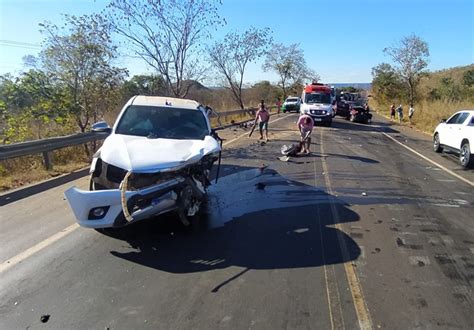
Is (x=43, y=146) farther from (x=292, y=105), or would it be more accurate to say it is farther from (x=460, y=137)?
(x=292, y=105)

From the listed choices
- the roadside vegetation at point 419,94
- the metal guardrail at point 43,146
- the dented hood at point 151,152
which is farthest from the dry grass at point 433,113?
the dented hood at point 151,152

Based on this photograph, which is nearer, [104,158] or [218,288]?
[218,288]

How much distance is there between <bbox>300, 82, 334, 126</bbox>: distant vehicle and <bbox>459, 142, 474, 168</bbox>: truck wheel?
14715mm

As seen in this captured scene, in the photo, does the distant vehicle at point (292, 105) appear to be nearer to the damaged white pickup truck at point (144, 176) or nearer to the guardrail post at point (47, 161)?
the guardrail post at point (47, 161)

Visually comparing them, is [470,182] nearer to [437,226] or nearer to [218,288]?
[437,226]

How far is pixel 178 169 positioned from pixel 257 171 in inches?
232

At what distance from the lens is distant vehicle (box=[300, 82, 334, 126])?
28.9 metres

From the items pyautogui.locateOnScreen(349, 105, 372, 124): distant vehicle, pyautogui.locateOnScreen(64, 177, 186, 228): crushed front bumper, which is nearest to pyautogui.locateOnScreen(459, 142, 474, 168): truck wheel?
pyautogui.locateOnScreen(64, 177, 186, 228): crushed front bumper

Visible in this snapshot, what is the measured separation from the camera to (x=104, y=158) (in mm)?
5672

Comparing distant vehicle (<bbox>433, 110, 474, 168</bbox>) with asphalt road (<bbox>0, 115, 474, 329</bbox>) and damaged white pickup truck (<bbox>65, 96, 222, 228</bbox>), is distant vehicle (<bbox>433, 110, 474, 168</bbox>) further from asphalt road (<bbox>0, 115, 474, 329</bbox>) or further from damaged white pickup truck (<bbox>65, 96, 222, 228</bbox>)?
→ damaged white pickup truck (<bbox>65, 96, 222, 228</bbox>)

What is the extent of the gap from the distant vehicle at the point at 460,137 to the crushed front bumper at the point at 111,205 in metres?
11.6

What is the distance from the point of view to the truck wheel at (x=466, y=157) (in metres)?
13.3

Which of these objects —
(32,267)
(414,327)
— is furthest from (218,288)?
(32,267)

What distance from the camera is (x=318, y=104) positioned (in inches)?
1156
